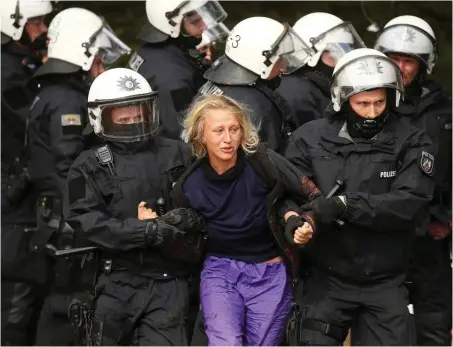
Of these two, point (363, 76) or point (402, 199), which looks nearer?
point (402, 199)

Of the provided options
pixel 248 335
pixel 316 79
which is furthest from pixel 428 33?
pixel 248 335

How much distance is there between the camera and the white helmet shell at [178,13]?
33.0 feet

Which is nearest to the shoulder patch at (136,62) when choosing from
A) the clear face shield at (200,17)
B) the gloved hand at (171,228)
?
the clear face shield at (200,17)

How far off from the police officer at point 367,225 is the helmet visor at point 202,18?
6.44 feet

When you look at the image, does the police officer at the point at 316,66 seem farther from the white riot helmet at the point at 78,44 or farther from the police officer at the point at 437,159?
the white riot helmet at the point at 78,44

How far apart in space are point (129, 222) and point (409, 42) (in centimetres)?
292

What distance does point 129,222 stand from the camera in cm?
812

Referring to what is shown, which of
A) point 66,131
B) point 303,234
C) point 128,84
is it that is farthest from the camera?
point 66,131

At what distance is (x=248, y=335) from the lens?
26.7 ft

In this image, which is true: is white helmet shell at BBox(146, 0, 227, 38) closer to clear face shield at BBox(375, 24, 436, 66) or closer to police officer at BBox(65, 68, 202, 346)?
clear face shield at BBox(375, 24, 436, 66)

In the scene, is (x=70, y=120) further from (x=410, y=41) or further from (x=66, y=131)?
(x=410, y=41)

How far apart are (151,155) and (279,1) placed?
16.8 feet

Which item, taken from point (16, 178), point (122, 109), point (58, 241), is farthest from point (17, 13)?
point (122, 109)

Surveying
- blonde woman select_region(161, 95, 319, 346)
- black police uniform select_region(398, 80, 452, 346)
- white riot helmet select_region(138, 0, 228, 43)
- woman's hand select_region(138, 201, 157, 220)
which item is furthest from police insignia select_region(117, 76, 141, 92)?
black police uniform select_region(398, 80, 452, 346)
